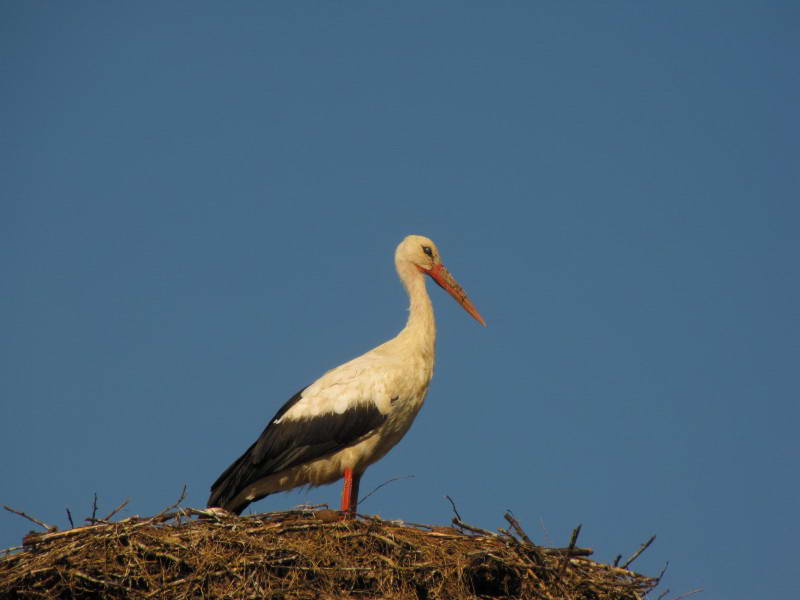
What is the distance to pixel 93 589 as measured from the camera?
7.92 meters

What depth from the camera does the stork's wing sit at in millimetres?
Answer: 9844

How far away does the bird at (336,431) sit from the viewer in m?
9.86

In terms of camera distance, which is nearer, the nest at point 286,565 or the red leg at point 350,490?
the nest at point 286,565

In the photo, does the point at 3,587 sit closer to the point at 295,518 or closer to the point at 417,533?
the point at 295,518

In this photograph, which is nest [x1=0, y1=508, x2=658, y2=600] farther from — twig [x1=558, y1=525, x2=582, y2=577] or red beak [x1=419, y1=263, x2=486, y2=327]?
red beak [x1=419, y1=263, x2=486, y2=327]

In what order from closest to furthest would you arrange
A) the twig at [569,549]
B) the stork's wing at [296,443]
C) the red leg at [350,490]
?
the twig at [569,549]
the red leg at [350,490]
the stork's wing at [296,443]

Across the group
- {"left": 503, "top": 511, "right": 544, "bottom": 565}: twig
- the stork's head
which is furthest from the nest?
the stork's head

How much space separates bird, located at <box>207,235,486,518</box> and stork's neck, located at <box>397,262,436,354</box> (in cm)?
13

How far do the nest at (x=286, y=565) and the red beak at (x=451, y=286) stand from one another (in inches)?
132

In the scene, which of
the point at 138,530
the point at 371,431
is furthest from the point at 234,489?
the point at 138,530

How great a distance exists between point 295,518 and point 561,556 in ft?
5.66

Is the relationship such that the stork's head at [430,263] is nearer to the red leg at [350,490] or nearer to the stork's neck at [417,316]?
the stork's neck at [417,316]

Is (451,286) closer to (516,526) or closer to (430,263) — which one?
(430,263)

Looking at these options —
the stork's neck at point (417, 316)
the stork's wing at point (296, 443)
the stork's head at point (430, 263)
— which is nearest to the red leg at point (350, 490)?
the stork's wing at point (296, 443)
